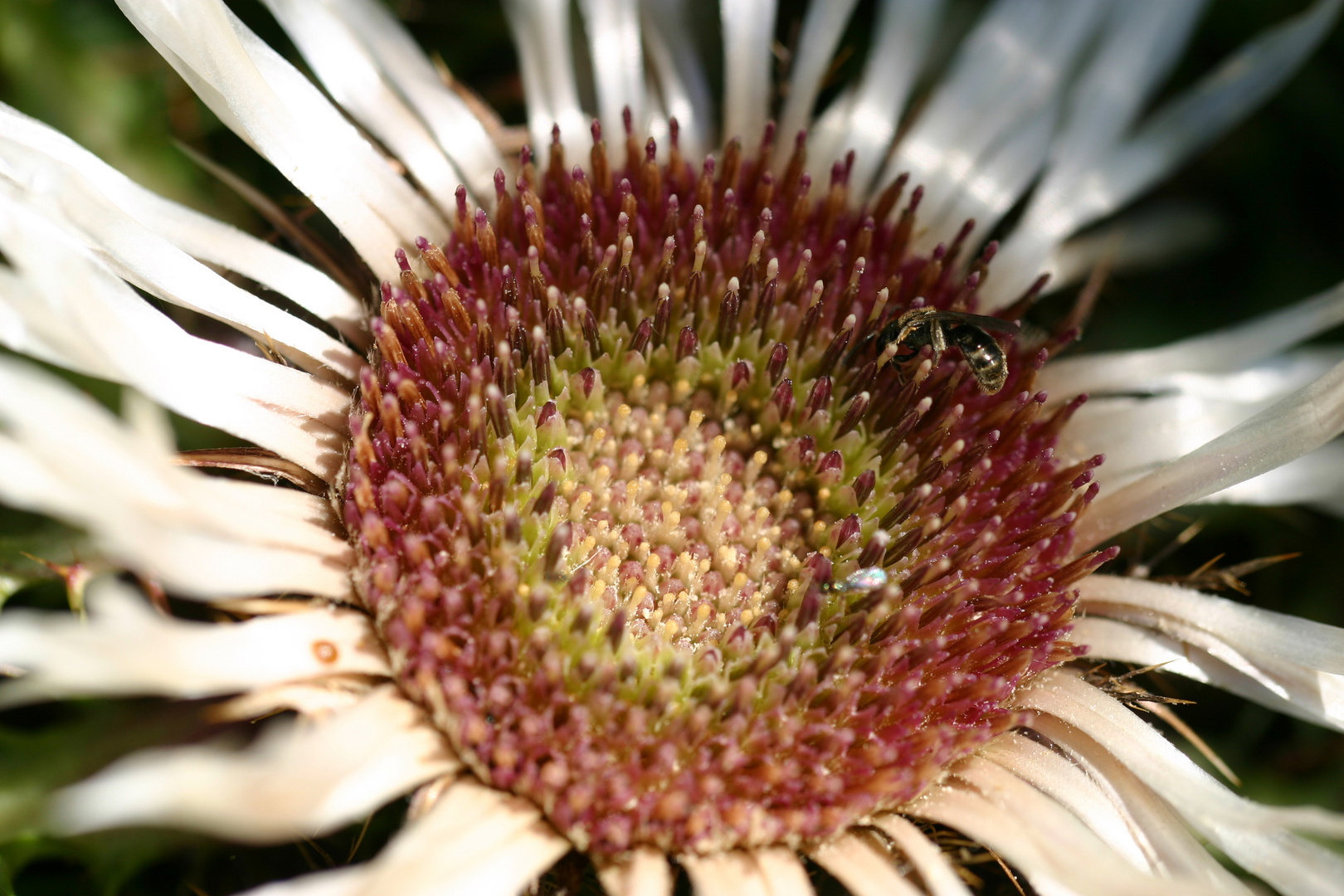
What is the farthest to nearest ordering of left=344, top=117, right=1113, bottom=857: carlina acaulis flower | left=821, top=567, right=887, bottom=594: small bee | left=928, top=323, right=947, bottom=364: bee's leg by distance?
left=928, top=323, right=947, bottom=364: bee's leg → left=821, top=567, right=887, bottom=594: small bee → left=344, top=117, right=1113, bottom=857: carlina acaulis flower

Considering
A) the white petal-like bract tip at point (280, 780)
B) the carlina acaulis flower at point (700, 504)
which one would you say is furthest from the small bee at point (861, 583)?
the white petal-like bract tip at point (280, 780)

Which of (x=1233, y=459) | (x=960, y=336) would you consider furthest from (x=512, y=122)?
(x=1233, y=459)

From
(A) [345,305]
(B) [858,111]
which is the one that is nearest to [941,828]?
(A) [345,305]

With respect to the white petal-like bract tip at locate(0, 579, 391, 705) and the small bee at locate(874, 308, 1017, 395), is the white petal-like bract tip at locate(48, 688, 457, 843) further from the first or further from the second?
the small bee at locate(874, 308, 1017, 395)

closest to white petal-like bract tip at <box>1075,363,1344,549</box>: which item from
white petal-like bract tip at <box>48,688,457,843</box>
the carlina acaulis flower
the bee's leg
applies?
the carlina acaulis flower

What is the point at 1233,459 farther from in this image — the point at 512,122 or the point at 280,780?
the point at 512,122
